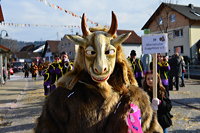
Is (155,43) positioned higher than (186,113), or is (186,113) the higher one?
(155,43)

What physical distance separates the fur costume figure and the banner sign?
3.42 ft

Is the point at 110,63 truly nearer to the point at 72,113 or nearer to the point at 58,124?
the point at 72,113

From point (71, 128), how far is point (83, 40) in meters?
0.81

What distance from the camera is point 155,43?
9.68 feet

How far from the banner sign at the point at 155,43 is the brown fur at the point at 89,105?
1099 millimetres

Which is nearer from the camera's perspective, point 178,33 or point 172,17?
Result: point 178,33

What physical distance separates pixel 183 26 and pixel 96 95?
85.3 feet

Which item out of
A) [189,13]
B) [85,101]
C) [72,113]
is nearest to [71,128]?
[72,113]

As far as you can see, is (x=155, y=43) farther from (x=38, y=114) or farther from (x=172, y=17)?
(x=172, y=17)

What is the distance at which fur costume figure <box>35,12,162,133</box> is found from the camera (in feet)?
5.77

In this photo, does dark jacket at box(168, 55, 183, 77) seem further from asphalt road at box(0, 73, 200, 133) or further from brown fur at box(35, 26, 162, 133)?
brown fur at box(35, 26, 162, 133)

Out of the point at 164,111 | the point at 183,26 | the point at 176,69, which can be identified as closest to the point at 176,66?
the point at 176,69

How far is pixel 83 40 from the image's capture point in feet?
6.38

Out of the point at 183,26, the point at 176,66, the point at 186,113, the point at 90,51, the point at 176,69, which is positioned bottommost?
the point at 186,113
